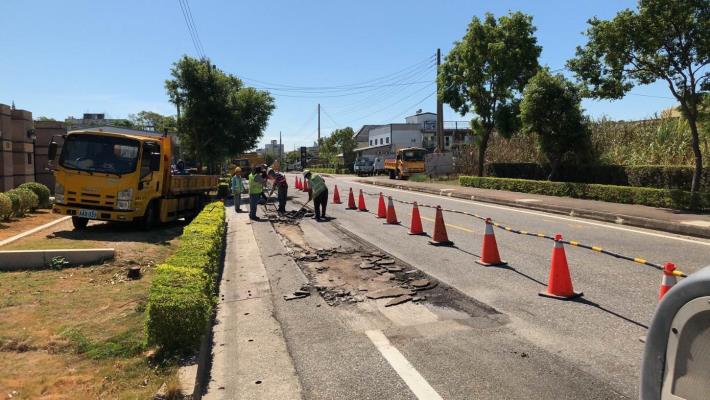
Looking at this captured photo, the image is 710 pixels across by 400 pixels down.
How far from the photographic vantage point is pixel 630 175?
20.3 m

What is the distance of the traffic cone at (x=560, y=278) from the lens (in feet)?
21.9

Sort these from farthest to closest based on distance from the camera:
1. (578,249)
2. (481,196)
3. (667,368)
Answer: (481,196) → (578,249) → (667,368)

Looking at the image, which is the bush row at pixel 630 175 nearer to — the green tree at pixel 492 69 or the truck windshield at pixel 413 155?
the green tree at pixel 492 69

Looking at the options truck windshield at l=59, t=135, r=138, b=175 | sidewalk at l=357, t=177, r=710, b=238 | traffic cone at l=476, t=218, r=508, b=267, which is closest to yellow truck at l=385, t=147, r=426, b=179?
sidewalk at l=357, t=177, r=710, b=238

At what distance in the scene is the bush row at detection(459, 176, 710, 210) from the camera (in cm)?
1533

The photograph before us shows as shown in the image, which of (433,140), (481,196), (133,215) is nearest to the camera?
(133,215)

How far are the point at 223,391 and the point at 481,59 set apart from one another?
89.6 feet

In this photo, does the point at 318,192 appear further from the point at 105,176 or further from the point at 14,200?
the point at 14,200

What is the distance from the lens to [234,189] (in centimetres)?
1981

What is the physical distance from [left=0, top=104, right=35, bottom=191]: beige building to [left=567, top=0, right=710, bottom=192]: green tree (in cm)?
1987

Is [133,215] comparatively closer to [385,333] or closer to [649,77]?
[385,333]

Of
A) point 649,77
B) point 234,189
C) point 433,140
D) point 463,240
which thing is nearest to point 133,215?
point 234,189

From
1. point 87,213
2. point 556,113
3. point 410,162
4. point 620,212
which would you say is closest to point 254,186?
point 87,213

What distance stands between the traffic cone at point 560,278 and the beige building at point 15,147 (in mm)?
19686
